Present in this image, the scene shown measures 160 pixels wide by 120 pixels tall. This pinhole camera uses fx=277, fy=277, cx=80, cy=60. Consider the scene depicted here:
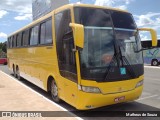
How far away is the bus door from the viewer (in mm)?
7953

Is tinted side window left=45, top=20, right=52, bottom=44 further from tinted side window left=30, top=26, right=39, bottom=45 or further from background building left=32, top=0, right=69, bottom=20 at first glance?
background building left=32, top=0, right=69, bottom=20

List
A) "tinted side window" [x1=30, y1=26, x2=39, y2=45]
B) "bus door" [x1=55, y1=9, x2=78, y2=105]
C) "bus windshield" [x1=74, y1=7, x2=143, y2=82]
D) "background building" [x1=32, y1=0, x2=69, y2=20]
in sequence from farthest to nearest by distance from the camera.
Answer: "background building" [x1=32, y1=0, x2=69, y2=20] → "tinted side window" [x1=30, y1=26, x2=39, y2=45] → "bus door" [x1=55, y1=9, x2=78, y2=105] → "bus windshield" [x1=74, y1=7, x2=143, y2=82]

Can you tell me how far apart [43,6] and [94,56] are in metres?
89.3

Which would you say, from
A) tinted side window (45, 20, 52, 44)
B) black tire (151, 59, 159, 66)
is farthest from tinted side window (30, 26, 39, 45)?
black tire (151, 59, 159, 66)

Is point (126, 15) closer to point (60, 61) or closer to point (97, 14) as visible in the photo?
point (97, 14)

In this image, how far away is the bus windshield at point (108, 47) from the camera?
7594mm

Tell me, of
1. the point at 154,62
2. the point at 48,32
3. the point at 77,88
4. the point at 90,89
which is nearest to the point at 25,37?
the point at 48,32

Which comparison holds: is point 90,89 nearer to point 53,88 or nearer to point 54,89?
point 54,89

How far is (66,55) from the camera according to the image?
331 inches

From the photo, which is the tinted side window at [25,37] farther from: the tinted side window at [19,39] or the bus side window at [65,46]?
→ the bus side window at [65,46]

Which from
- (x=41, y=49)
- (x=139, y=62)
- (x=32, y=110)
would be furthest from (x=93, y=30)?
(x=41, y=49)

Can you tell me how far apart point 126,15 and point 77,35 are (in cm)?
255

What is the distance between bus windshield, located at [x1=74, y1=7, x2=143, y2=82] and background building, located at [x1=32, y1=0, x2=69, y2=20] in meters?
80.4

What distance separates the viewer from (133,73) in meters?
8.27
